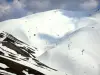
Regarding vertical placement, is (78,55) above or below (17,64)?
above

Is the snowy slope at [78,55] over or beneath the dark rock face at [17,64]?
over

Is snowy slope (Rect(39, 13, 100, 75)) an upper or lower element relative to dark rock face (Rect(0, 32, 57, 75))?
upper

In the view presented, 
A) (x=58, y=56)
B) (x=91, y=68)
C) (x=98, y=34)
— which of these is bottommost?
(x=91, y=68)

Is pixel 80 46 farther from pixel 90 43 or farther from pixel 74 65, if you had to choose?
pixel 74 65

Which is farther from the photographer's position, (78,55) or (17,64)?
→ (78,55)

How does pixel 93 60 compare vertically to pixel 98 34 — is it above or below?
below

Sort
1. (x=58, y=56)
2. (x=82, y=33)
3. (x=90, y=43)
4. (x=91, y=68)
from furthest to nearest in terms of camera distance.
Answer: (x=82, y=33)
(x=90, y=43)
(x=58, y=56)
(x=91, y=68)

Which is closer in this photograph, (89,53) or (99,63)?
(99,63)

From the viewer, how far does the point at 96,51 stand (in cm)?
17200

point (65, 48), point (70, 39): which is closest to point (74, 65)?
point (65, 48)

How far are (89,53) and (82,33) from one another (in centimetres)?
2930

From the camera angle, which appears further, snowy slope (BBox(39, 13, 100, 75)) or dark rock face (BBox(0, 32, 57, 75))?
snowy slope (BBox(39, 13, 100, 75))

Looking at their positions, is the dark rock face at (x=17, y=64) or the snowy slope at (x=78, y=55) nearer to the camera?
the dark rock face at (x=17, y=64)

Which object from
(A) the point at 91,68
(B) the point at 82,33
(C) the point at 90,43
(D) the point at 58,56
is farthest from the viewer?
(B) the point at 82,33
